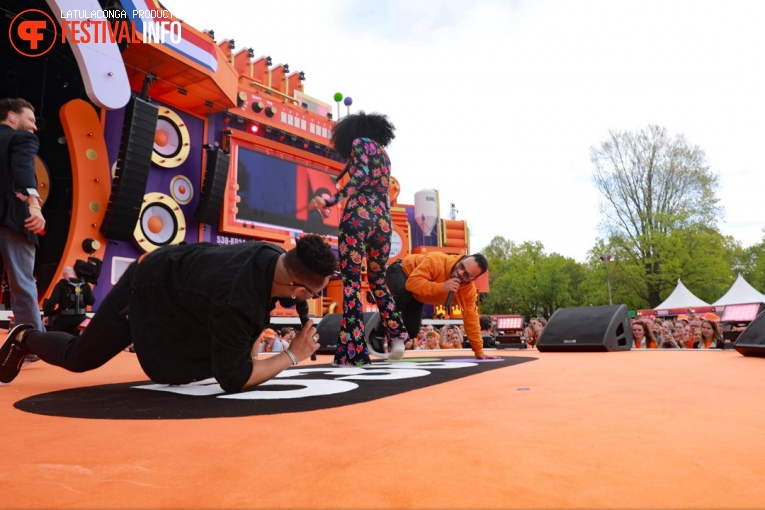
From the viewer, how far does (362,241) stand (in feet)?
13.0

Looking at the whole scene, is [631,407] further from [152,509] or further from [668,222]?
[668,222]

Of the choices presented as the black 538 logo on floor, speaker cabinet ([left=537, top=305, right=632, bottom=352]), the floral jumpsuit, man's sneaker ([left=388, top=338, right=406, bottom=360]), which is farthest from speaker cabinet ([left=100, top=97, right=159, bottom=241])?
speaker cabinet ([left=537, top=305, right=632, bottom=352])

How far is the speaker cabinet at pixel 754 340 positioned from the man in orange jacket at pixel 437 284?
2470 mm

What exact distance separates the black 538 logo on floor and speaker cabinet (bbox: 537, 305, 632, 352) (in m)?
3.99

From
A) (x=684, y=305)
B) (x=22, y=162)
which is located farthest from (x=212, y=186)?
(x=684, y=305)

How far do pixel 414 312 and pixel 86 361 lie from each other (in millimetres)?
3188

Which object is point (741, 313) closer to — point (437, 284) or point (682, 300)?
point (437, 284)

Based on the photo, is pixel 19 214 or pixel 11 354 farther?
pixel 19 214

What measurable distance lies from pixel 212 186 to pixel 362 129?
32.4 ft

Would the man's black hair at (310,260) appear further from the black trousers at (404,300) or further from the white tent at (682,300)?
the white tent at (682,300)

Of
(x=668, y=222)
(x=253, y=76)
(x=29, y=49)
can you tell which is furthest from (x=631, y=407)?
(x=668, y=222)

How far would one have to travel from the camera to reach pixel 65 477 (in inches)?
41.6

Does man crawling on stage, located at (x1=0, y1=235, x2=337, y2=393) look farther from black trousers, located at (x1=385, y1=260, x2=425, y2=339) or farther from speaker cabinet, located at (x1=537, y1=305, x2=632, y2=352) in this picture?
speaker cabinet, located at (x1=537, y1=305, x2=632, y2=352)

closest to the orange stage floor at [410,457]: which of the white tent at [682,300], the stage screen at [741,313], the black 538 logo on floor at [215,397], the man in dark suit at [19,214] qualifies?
the black 538 logo on floor at [215,397]
